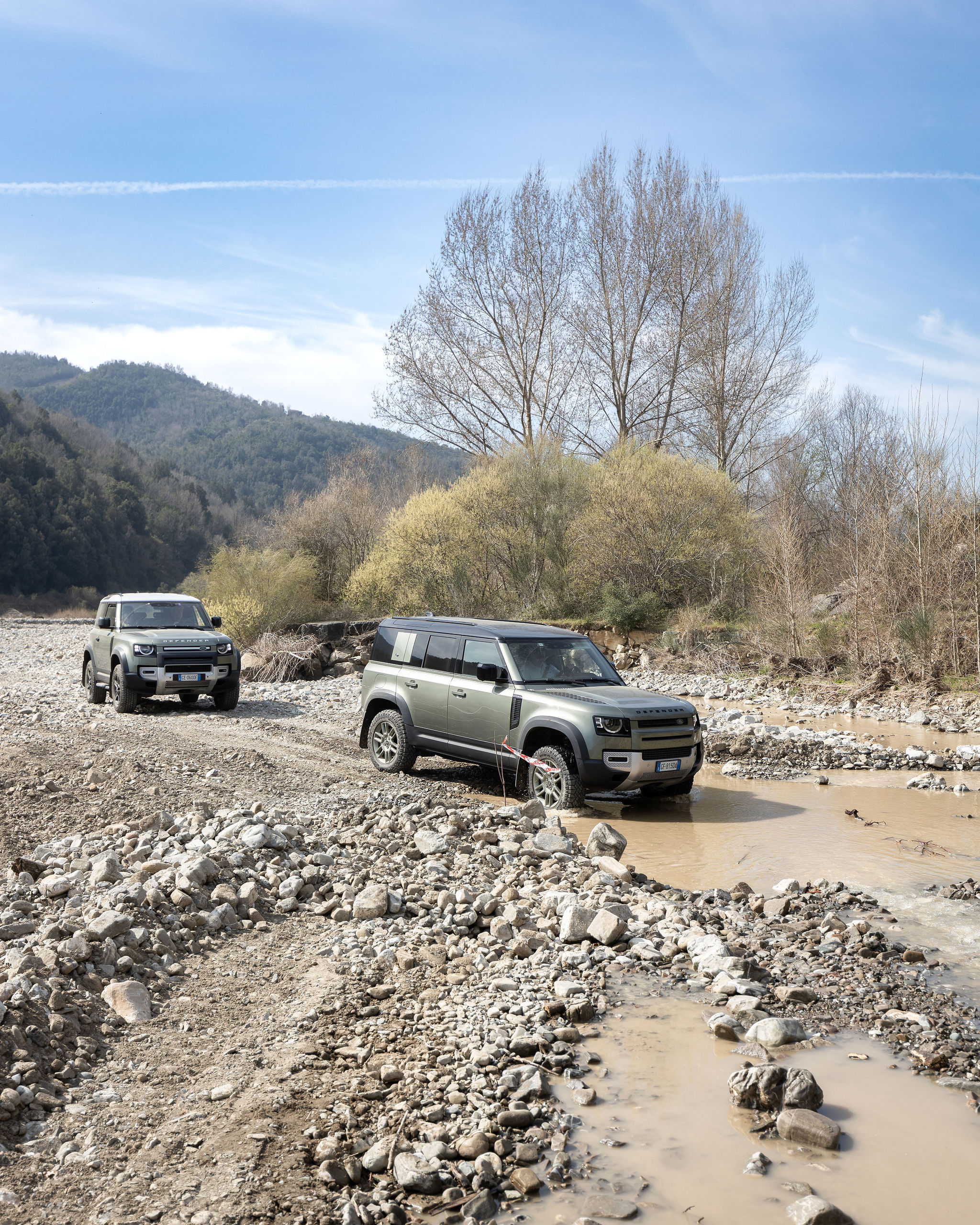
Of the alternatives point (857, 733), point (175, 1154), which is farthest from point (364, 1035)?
point (857, 733)

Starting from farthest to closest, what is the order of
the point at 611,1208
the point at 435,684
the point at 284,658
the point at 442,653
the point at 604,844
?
the point at 284,658, the point at 442,653, the point at 435,684, the point at 604,844, the point at 611,1208

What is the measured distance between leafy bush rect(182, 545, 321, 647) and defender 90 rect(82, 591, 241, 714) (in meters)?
8.78

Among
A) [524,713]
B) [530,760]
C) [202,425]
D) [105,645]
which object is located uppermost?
[202,425]

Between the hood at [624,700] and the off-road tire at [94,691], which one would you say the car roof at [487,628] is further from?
the off-road tire at [94,691]

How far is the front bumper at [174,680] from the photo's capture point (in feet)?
48.4

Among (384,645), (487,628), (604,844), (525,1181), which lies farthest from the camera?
(384,645)

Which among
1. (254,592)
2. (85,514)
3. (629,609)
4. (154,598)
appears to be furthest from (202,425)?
(154,598)

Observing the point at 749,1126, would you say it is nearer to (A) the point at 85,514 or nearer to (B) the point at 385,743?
(B) the point at 385,743

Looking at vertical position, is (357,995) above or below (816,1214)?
below

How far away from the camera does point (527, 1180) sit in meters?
3.40

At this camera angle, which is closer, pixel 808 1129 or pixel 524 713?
pixel 808 1129

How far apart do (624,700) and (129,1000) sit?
5579 mm

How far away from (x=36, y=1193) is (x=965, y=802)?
10.3m

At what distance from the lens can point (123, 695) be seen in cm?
1473
